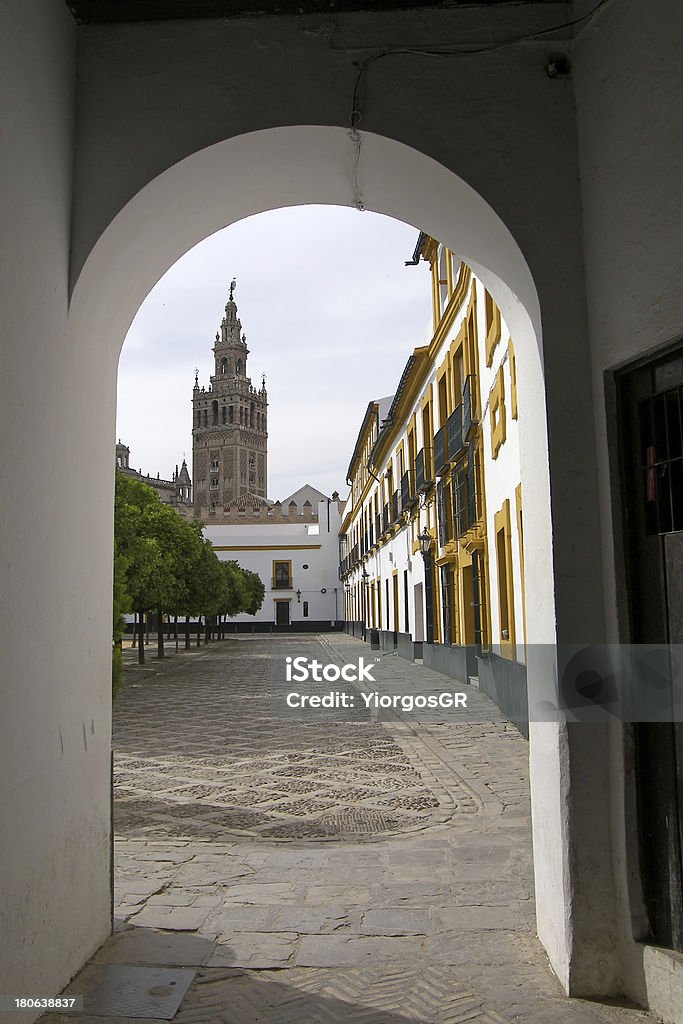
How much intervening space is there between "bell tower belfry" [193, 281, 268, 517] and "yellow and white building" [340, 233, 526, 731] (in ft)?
233

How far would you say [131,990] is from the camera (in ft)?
10.6

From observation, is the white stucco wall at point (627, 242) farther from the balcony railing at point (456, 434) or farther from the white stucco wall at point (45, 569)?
the balcony railing at point (456, 434)

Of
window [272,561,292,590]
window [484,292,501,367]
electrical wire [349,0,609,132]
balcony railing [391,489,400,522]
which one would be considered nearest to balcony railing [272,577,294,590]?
window [272,561,292,590]

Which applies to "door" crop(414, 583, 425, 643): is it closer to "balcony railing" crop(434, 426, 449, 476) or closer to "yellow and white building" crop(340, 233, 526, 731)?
"yellow and white building" crop(340, 233, 526, 731)

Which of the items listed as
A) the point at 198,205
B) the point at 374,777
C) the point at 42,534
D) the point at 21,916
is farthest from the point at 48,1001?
the point at 374,777

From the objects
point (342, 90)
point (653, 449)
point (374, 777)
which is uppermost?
point (342, 90)

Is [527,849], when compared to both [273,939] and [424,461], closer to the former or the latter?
[273,939]

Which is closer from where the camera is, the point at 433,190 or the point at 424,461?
the point at 433,190

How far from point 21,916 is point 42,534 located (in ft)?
4.07

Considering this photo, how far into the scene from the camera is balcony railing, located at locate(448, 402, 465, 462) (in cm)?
1410

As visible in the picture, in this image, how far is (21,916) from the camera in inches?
112

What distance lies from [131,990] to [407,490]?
18507mm

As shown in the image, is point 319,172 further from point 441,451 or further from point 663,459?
point 441,451

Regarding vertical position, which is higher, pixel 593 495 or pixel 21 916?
Answer: pixel 593 495
